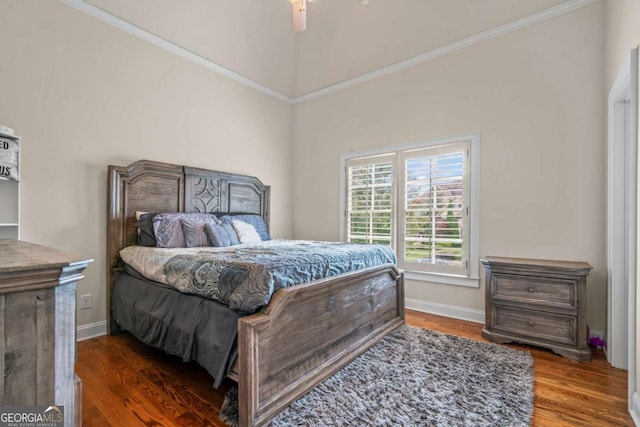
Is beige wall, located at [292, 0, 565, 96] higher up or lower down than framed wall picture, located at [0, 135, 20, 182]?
higher up

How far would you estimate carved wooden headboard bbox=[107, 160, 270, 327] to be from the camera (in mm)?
2779

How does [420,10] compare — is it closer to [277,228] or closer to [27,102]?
[277,228]

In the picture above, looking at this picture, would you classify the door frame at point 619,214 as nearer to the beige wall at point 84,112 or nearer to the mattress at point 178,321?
the mattress at point 178,321

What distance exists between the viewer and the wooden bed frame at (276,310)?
1.53 m

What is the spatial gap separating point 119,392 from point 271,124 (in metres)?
3.62

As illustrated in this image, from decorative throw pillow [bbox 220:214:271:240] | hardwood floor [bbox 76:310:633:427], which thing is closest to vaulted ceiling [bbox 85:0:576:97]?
decorative throw pillow [bbox 220:214:271:240]

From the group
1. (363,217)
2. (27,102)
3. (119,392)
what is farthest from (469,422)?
(27,102)

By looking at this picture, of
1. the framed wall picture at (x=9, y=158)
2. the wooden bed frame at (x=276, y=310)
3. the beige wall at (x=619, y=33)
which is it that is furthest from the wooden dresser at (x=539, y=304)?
the framed wall picture at (x=9, y=158)

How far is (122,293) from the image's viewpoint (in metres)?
2.65

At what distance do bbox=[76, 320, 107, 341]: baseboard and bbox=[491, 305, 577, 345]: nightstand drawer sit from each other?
3504 mm

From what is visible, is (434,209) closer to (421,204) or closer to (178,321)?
(421,204)

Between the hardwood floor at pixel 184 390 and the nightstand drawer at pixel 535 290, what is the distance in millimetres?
410

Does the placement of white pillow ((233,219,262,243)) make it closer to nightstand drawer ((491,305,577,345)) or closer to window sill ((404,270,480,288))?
window sill ((404,270,480,288))

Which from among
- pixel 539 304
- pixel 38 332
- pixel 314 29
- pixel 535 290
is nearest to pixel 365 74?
pixel 314 29
